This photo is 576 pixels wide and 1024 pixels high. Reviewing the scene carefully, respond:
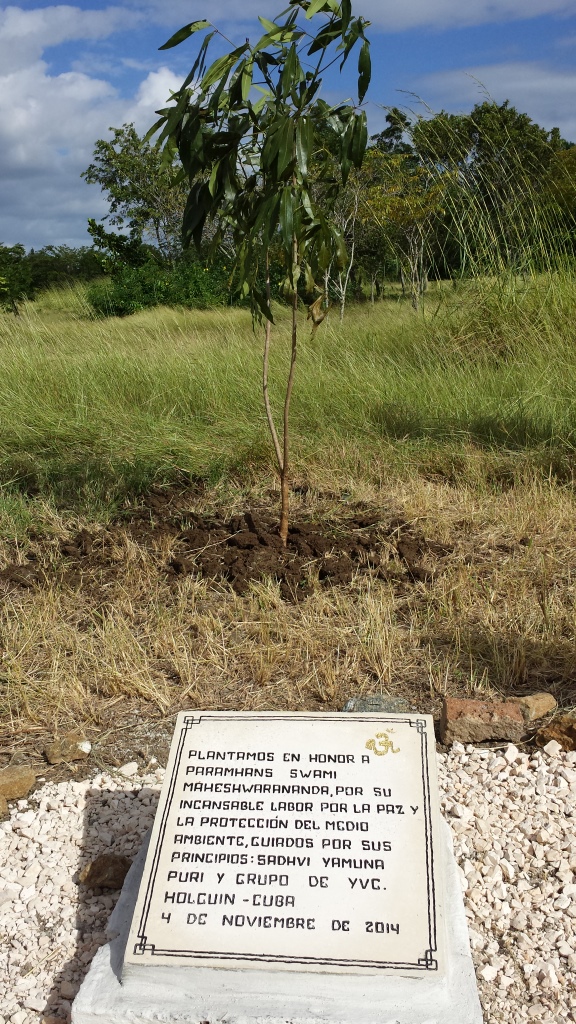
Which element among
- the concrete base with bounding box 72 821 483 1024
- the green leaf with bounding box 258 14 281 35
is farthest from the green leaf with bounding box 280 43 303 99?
the concrete base with bounding box 72 821 483 1024

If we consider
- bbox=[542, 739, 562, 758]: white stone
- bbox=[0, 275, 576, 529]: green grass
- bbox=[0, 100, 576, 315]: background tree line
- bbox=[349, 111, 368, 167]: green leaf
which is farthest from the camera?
bbox=[0, 100, 576, 315]: background tree line

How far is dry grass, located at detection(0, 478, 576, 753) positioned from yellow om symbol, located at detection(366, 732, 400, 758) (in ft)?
2.82

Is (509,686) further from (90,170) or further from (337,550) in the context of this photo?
(90,170)

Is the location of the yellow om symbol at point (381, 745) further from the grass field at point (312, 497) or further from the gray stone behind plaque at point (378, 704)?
the grass field at point (312, 497)

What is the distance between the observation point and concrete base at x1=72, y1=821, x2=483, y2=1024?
69.1 inches

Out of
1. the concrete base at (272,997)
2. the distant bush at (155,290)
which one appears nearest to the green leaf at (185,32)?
the concrete base at (272,997)

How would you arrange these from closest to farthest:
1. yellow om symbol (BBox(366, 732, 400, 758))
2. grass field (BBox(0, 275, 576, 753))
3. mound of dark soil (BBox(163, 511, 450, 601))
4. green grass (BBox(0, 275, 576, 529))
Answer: yellow om symbol (BBox(366, 732, 400, 758)) → grass field (BBox(0, 275, 576, 753)) → mound of dark soil (BBox(163, 511, 450, 601)) → green grass (BBox(0, 275, 576, 529))

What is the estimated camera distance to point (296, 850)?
1906 millimetres

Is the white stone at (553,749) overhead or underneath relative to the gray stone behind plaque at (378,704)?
underneath

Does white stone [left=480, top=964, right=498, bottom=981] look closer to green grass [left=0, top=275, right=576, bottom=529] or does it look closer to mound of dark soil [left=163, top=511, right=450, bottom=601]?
mound of dark soil [left=163, top=511, right=450, bottom=601]

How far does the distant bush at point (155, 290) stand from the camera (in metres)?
15.5

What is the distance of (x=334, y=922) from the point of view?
1790 millimetres

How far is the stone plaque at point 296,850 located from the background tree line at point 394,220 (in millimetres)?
2050

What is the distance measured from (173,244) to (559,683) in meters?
21.4
